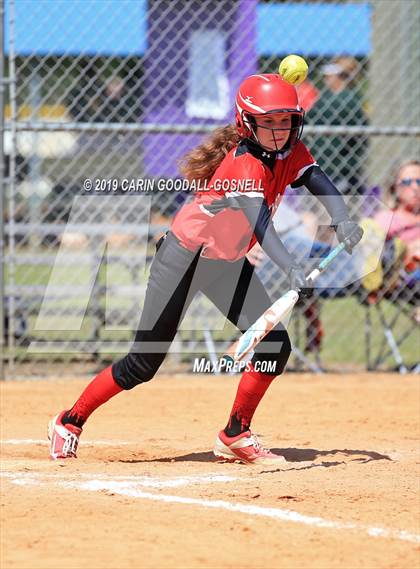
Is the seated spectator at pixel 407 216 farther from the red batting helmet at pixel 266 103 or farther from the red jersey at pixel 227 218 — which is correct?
the red batting helmet at pixel 266 103

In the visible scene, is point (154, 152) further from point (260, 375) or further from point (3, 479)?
point (3, 479)

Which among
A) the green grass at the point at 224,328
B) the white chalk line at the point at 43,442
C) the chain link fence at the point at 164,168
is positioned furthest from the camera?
the green grass at the point at 224,328

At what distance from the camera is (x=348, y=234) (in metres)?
4.91

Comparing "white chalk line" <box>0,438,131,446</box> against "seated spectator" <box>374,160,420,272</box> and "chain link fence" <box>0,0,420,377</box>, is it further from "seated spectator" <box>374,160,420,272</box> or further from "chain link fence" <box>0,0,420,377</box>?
"seated spectator" <box>374,160,420,272</box>

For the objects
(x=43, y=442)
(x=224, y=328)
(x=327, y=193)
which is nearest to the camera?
(x=327, y=193)

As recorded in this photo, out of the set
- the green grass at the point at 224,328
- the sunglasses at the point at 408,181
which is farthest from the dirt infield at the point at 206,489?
the sunglasses at the point at 408,181

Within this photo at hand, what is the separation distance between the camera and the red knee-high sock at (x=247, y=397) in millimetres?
5285

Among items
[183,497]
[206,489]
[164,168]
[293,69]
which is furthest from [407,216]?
[183,497]

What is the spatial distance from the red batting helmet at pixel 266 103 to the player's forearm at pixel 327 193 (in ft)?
0.75

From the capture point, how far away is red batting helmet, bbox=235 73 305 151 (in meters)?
4.90

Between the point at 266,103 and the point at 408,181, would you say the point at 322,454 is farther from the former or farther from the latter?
the point at 408,181

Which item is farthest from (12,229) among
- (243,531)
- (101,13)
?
(243,531)

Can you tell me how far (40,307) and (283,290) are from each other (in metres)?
2.17

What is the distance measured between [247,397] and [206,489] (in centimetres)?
96
